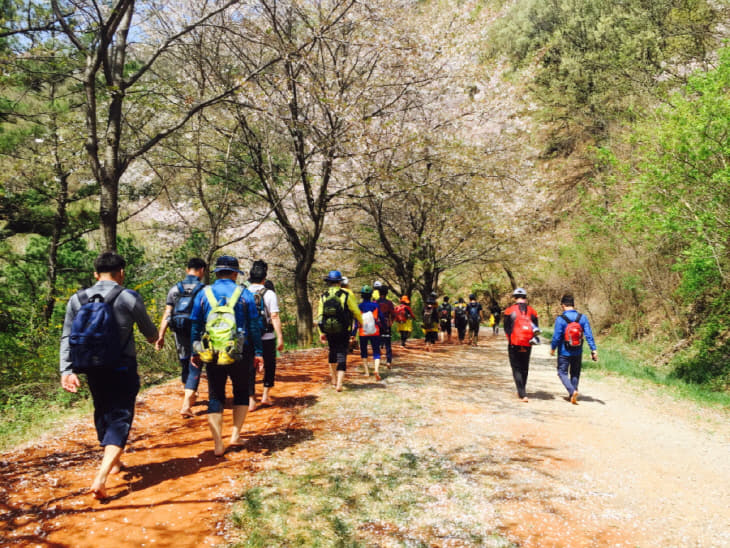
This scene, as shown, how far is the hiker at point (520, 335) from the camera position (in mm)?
7887

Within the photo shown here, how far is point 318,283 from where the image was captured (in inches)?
901

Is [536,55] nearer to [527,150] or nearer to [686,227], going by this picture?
[527,150]

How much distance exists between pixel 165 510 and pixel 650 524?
421cm

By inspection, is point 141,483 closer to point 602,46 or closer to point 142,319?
point 142,319

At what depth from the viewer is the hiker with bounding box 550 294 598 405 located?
27.0ft

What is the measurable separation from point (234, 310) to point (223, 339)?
0.33m

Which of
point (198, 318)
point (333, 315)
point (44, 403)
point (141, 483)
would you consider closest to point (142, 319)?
point (198, 318)

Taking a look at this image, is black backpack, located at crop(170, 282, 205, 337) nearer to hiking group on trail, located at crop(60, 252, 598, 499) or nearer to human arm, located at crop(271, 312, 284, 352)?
hiking group on trail, located at crop(60, 252, 598, 499)

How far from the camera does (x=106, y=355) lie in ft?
12.3

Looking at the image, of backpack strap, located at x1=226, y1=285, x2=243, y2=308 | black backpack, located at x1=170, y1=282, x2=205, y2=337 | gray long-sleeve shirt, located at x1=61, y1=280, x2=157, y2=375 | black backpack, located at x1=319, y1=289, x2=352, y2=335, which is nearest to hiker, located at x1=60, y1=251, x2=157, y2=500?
gray long-sleeve shirt, located at x1=61, y1=280, x2=157, y2=375

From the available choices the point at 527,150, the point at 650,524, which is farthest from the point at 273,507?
the point at 527,150

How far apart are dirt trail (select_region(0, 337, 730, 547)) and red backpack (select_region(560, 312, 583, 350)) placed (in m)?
1.15

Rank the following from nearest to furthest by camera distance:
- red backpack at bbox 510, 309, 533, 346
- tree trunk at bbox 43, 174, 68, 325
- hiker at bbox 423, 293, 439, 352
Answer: red backpack at bbox 510, 309, 533, 346, tree trunk at bbox 43, 174, 68, 325, hiker at bbox 423, 293, 439, 352

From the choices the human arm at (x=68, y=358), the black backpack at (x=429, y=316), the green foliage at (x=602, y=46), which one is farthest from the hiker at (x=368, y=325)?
the green foliage at (x=602, y=46)
